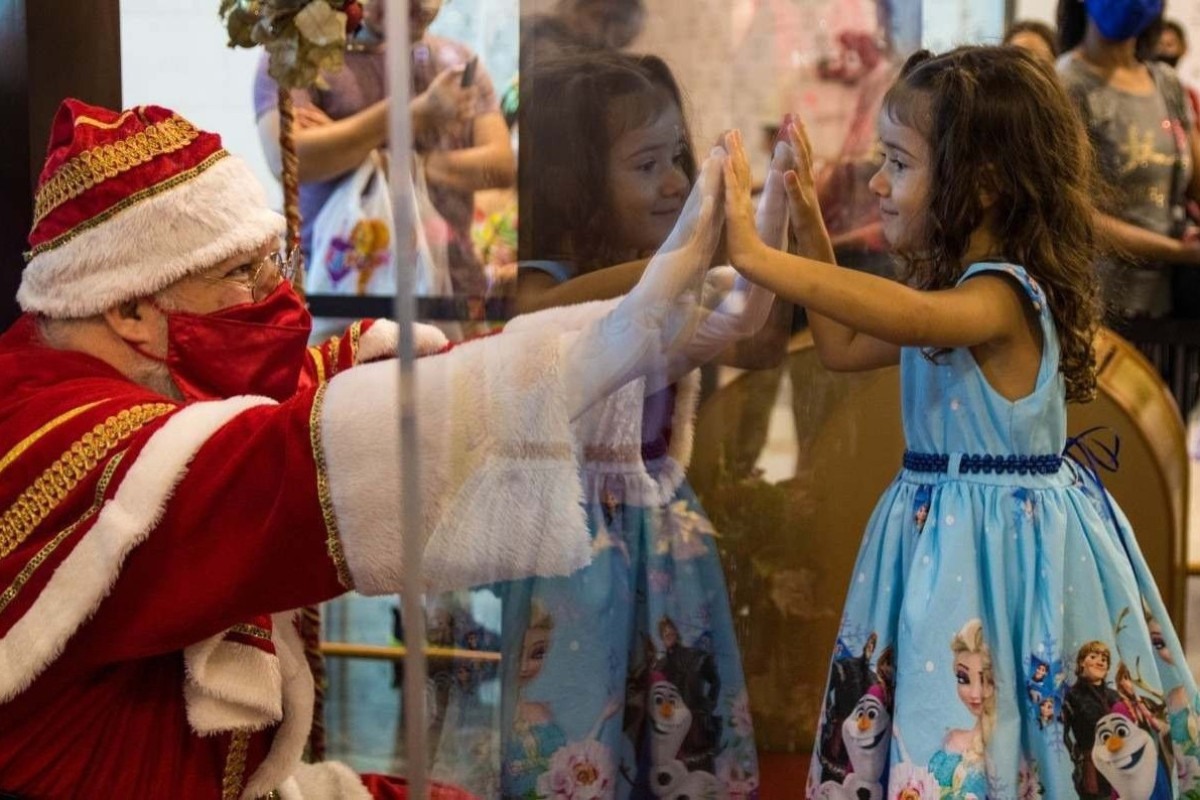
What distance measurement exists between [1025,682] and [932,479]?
7.9 inches

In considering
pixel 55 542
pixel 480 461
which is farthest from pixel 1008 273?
pixel 55 542

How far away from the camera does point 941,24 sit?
1.43 meters

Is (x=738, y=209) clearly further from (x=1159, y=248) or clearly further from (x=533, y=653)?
(x=1159, y=248)

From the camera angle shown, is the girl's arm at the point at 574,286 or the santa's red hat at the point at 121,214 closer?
the girl's arm at the point at 574,286

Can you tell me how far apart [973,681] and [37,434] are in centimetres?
85

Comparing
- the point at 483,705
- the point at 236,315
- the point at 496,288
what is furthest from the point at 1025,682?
the point at 236,315

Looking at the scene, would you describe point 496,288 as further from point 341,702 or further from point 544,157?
point 341,702

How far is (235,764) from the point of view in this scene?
1.57 m

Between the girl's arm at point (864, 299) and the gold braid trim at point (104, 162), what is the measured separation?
57 cm

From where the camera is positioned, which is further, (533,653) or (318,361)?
(318,361)

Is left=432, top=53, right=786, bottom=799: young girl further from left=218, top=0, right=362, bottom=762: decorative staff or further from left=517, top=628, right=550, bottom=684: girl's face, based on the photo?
left=218, top=0, right=362, bottom=762: decorative staff

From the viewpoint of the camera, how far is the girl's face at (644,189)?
1279 mm

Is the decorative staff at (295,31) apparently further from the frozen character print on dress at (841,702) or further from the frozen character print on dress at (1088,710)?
the frozen character print on dress at (1088,710)

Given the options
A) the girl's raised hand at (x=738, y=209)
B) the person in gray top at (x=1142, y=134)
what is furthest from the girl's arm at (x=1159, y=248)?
the girl's raised hand at (x=738, y=209)
